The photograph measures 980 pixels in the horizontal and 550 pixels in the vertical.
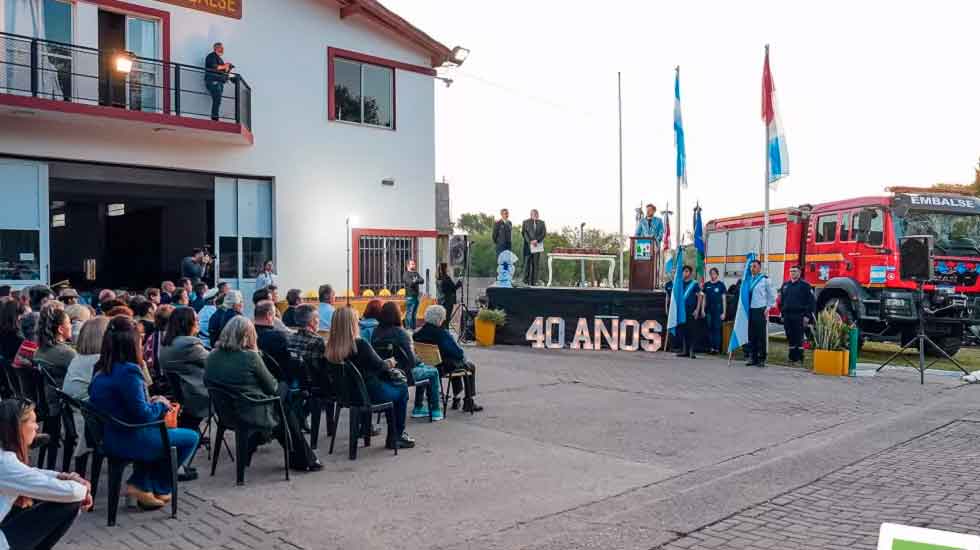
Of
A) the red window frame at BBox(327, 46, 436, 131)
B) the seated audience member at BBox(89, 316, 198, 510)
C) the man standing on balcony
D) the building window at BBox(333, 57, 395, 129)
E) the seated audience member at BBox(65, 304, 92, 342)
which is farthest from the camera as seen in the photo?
the building window at BBox(333, 57, 395, 129)

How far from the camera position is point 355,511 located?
5.96m

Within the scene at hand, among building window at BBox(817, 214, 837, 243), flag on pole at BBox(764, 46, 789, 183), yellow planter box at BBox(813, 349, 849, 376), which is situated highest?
flag on pole at BBox(764, 46, 789, 183)

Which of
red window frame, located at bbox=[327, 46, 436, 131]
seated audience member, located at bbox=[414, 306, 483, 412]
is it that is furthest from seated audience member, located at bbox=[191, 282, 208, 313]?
red window frame, located at bbox=[327, 46, 436, 131]

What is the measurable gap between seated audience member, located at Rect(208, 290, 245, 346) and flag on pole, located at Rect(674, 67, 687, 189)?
10.9 m

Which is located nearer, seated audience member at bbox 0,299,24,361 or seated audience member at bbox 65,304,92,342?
seated audience member at bbox 0,299,24,361

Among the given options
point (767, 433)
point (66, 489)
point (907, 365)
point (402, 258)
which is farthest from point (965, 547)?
point (402, 258)

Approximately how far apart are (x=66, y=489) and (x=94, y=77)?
14.7 meters

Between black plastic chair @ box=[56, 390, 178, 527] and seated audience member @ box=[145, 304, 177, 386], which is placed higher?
seated audience member @ box=[145, 304, 177, 386]

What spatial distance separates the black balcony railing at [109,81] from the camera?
15445 millimetres

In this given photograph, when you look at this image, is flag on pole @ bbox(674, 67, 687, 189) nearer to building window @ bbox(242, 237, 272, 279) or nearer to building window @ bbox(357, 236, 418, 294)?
building window @ bbox(357, 236, 418, 294)

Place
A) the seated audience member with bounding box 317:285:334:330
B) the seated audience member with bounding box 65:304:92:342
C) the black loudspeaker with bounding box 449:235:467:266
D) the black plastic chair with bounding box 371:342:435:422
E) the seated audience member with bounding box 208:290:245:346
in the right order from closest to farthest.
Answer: the seated audience member with bounding box 65:304:92:342 → the black plastic chair with bounding box 371:342:435:422 → the seated audience member with bounding box 208:290:245:346 → the seated audience member with bounding box 317:285:334:330 → the black loudspeaker with bounding box 449:235:467:266

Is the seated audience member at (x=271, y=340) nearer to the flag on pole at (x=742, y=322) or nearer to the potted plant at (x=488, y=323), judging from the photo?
the flag on pole at (x=742, y=322)

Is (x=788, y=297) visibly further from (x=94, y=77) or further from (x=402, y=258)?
(x=94, y=77)

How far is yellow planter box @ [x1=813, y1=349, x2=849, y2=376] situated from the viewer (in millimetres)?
13547
